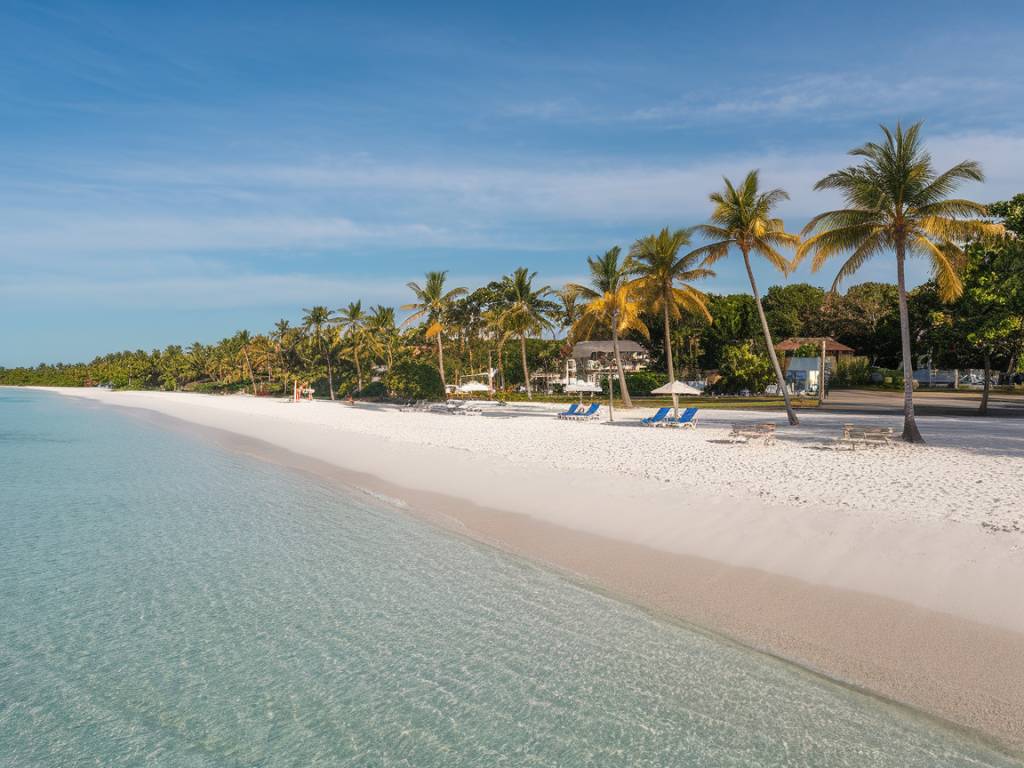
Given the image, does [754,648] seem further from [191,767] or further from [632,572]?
[191,767]

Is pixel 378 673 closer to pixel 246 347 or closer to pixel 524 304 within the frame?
pixel 524 304

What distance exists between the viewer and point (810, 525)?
9672mm

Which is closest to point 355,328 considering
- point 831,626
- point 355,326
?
point 355,326

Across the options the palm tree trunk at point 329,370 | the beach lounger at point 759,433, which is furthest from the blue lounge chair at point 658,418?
the palm tree trunk at point 329,370

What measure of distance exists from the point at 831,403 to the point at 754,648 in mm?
34249

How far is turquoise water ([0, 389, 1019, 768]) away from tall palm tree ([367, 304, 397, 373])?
143 feet

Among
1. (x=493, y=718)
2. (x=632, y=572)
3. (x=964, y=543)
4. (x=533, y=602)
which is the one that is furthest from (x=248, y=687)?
(x=964, y=543)

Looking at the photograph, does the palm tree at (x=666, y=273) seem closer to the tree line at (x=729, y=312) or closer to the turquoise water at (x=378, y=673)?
the tree line at (x=729, y=312)

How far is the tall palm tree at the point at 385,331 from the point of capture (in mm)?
55438

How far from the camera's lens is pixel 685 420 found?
24.0 metres

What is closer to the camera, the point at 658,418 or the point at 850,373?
the point at 658,418

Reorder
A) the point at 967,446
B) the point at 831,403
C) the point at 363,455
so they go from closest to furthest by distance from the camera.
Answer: the point at 967,446, the point at 363,455, the point at 831,403

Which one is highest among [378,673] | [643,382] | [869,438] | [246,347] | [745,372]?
[246,347]

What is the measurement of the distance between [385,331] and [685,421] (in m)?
38.4
